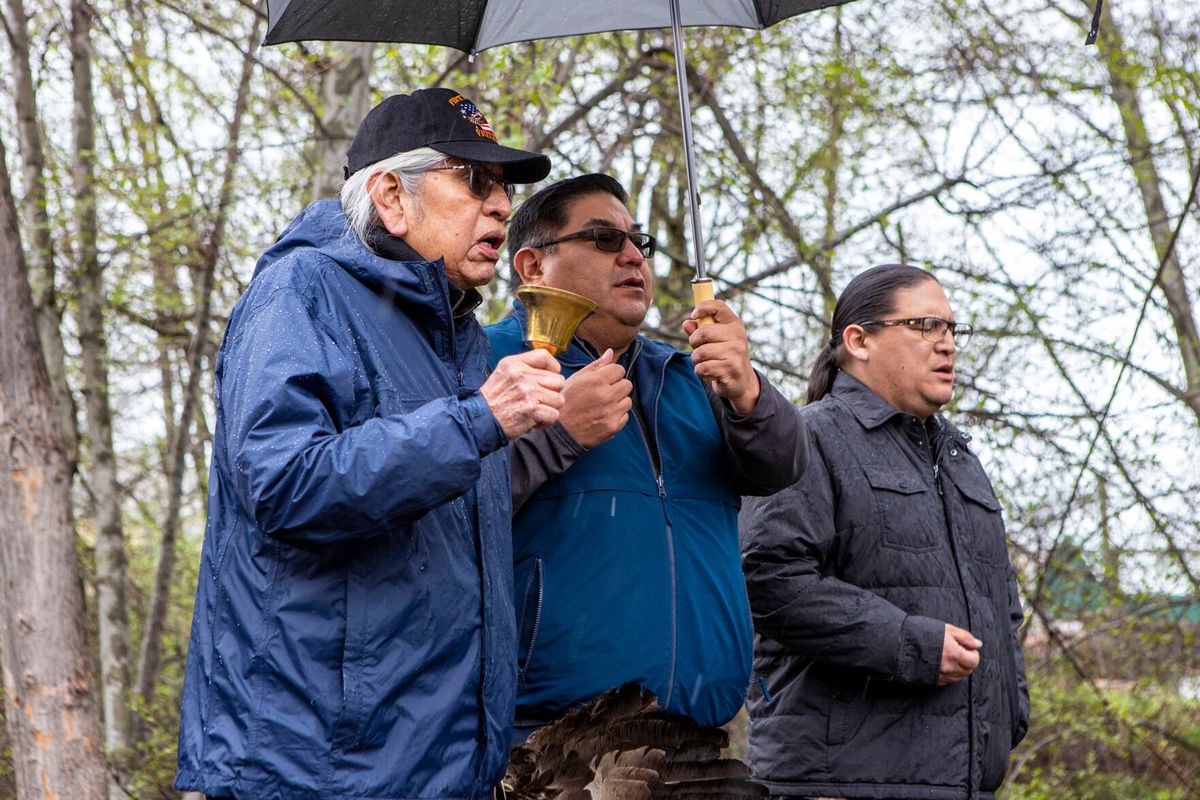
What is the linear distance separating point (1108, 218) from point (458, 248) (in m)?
5.90

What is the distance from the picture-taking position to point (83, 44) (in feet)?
26.6

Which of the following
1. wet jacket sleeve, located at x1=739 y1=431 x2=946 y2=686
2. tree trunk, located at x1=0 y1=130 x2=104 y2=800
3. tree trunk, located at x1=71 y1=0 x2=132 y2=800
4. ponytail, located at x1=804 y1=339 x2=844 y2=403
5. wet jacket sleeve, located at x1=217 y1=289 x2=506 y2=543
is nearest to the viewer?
wet jacket sleeve, located at x1=217 y1=289 x2=506 y2=543

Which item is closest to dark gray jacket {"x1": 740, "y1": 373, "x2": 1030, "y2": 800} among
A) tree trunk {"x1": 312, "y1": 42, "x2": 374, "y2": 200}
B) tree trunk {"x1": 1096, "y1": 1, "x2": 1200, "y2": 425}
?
tree trunk {"x1": 312, "y1": 42, "x2": 374, "y2": 200}

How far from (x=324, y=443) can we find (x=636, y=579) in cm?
104

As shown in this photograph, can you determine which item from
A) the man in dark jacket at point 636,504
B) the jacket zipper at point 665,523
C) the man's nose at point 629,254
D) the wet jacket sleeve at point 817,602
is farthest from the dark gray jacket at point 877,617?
the man's nose at point 629,254

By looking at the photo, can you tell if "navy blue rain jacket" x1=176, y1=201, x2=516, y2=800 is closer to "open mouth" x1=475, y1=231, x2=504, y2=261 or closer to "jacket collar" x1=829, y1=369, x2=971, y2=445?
"open mouth" x1=475, y1=231, x2=504, y2=261

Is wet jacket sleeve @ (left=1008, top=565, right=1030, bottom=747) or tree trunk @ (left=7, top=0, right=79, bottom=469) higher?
tree trunk @ (left=7, top=0, right=79, bottom=469)

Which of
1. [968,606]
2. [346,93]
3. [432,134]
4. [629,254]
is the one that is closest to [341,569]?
[432,134]

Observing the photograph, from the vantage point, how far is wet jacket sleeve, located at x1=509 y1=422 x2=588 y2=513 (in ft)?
9.36

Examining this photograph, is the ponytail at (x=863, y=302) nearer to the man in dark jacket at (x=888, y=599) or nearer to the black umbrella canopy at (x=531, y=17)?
the man in dark jacket at (x=888, y=599)

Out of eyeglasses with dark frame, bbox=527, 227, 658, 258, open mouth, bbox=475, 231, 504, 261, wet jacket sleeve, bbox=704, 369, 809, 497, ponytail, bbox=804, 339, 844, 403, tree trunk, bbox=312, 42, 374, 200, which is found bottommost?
wet jacket sleeve, bbox=704, 369, 809, 497

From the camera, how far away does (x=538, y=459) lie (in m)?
2.88

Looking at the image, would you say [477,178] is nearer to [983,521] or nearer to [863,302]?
[863,302]

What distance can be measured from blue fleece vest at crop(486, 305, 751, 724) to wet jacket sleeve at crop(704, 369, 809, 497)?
10 cm
